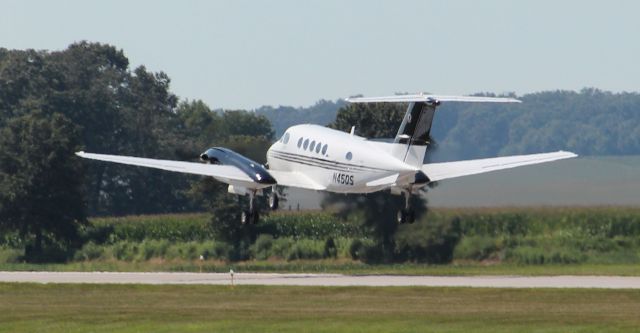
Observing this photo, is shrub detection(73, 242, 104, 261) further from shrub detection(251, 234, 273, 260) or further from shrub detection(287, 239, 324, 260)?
shrub detection(287, 239, 324, 260)

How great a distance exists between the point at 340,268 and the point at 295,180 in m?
11.6

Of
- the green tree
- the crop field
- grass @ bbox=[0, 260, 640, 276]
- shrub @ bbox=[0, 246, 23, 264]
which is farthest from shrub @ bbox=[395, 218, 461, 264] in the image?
shrub @ bbox=[0, 246, 23, 264]

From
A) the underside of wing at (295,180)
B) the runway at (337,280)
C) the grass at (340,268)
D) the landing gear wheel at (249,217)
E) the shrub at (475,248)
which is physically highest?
the underside of wing at (295,180)

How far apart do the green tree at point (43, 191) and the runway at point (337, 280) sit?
2267 cm

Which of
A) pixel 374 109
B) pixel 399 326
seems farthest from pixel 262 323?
pixel 374 109

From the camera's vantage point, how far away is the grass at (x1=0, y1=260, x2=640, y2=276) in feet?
243

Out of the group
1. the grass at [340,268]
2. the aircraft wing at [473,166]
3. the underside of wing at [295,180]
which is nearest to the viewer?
the aircraft wing at [473,166]

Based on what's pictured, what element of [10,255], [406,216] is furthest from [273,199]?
[10,255]

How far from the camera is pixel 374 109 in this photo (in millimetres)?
88375

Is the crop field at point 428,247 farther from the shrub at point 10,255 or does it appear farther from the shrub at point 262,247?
the shrub at point 10,255

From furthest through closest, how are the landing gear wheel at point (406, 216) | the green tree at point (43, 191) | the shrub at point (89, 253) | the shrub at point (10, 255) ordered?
the green tree at point (43, 191) → the shrub at point (10, 255) → the shrub at point (89, 253) → the landing gear wheel at point (406, 216)

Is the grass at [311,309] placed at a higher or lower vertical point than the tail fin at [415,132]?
lower

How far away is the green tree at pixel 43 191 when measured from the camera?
99312mm

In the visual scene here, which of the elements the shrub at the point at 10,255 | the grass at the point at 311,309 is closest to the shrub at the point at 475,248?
the grass at the point at 311,309
